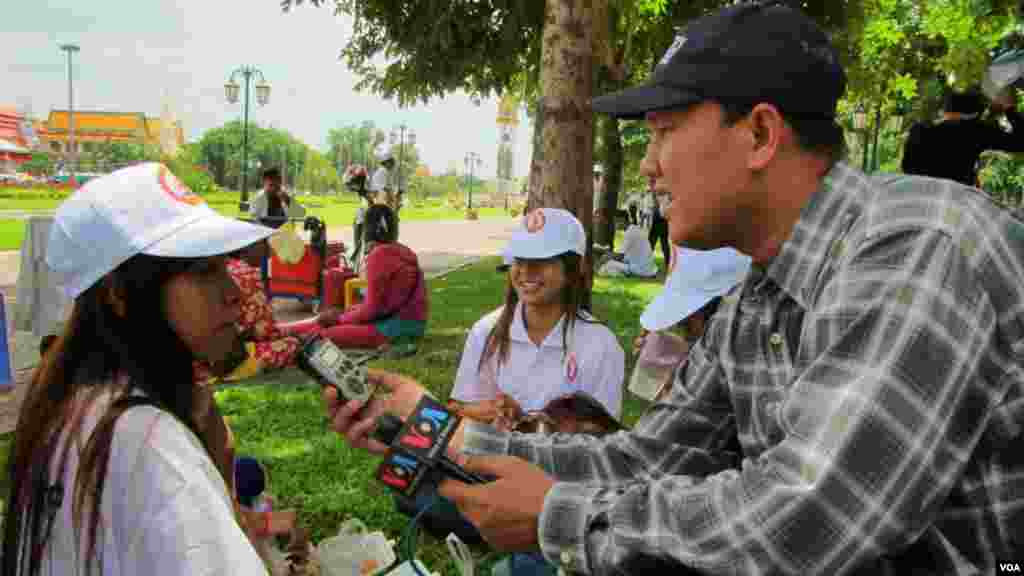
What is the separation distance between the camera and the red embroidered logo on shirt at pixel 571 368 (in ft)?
13.1

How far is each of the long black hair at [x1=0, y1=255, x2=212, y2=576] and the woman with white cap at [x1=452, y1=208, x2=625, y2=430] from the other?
221 cm

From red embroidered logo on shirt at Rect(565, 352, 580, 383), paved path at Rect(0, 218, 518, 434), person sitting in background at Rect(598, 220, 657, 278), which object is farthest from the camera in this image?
person sitting in background at Rect(598, 220, 657, 278)

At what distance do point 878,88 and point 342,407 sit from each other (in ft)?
74.2

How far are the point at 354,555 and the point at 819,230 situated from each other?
7.54 ft

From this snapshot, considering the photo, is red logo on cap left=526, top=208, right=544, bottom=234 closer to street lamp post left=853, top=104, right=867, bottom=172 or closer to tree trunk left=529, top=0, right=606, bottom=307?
tree trunk left=529, top=0, right=606, bottom=307

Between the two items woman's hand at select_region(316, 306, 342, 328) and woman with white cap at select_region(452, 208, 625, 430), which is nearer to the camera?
woman with white cap at select_region(452, 208, 625, 430)

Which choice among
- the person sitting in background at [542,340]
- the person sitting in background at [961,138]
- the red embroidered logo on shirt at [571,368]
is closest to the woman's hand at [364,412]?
the person sitting in background at [542,340]

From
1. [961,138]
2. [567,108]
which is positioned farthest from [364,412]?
[567,108]

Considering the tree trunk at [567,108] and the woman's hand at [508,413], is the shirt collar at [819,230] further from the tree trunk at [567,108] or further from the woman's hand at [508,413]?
the tree trunk at [567,108]

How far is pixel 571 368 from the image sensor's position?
4.00 metres

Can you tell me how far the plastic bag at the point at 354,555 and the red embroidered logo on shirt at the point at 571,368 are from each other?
114 centimetres

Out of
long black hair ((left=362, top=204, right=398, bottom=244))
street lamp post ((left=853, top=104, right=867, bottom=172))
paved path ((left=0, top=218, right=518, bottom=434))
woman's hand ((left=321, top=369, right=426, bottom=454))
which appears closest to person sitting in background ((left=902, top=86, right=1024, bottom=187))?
long black hair ((left=362, top=204, right=398, bottom=244))

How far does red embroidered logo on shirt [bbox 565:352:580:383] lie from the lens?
3.99m

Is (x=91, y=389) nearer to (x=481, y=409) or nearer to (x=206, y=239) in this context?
(x=206, y=239)
